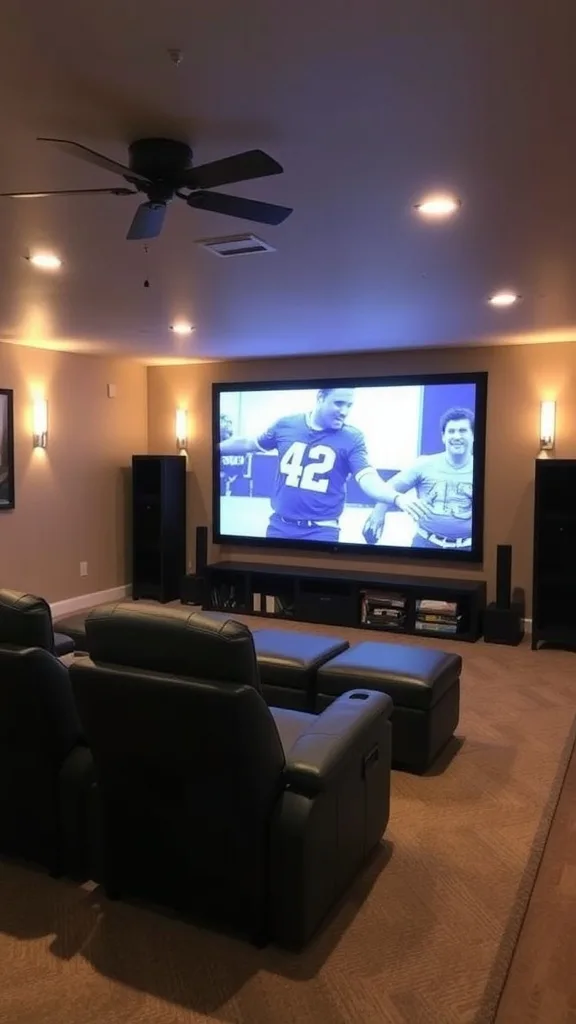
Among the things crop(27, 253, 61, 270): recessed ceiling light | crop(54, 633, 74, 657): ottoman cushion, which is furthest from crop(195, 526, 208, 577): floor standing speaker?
crop(27, 253, 61, 270): recessed ceiling light

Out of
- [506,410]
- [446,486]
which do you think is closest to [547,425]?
[506,410]

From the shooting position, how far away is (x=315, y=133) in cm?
215

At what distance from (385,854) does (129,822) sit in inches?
39.4

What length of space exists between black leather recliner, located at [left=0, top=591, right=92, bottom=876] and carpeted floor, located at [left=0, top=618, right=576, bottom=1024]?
0.14m

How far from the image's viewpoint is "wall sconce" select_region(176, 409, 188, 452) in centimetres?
736

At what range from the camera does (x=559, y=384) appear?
5.82 metres

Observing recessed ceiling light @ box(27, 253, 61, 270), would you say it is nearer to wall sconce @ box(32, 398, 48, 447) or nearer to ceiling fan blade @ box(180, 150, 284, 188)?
ceiling fan blade @ box(180, 150, 284, 188)

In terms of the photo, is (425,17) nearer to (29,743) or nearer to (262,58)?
(262,58)

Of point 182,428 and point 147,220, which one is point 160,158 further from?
point 182,428

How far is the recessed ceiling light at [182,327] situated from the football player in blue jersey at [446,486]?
84.4 inches

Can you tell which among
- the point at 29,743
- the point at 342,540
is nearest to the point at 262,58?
the point at 29,743

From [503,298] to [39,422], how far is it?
3.82m

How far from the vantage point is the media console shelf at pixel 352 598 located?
19.3 feet

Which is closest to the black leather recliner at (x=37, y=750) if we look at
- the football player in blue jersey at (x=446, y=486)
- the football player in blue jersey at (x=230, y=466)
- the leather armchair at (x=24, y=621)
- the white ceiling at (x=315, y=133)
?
the leather armchair at (x=24, y=621)
